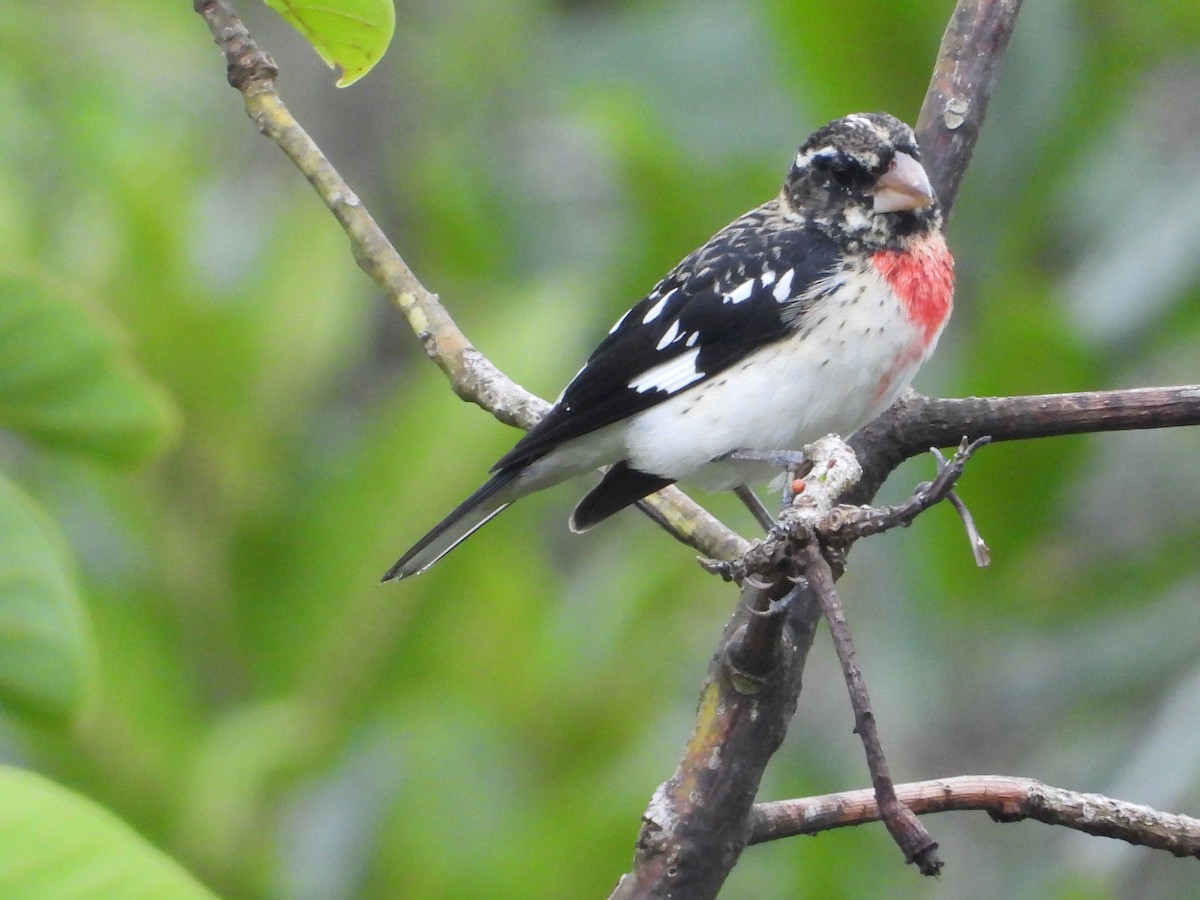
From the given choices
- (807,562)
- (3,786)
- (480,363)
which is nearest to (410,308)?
(480,363)

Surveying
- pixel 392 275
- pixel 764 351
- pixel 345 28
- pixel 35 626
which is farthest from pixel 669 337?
pixel 35 626

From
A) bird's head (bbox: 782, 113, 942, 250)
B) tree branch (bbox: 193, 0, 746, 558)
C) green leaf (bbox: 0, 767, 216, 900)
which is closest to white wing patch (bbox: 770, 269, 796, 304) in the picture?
bird's head (bbox: 782, 113, 942, 250)

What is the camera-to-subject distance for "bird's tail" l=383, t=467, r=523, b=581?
2645mm

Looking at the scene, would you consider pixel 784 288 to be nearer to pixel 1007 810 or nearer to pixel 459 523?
pixel 459 523

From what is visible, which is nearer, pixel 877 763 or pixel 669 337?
pixel 877 763

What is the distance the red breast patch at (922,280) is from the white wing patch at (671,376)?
365 millimetres

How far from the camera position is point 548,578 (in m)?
3.88

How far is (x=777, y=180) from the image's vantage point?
12.8 feet

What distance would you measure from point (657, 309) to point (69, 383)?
129cm

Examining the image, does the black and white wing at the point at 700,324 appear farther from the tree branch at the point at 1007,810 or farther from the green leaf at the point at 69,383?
the tree branch at the point at 1007,810

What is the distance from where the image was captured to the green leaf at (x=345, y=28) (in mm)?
1718

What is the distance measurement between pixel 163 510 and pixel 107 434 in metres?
1.57

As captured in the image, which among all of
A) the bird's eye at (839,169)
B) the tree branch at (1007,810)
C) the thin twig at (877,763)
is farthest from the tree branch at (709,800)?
the bird's eye at (839,169)

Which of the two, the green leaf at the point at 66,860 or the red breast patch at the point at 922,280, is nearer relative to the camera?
the green leaf at the point at 66,860
